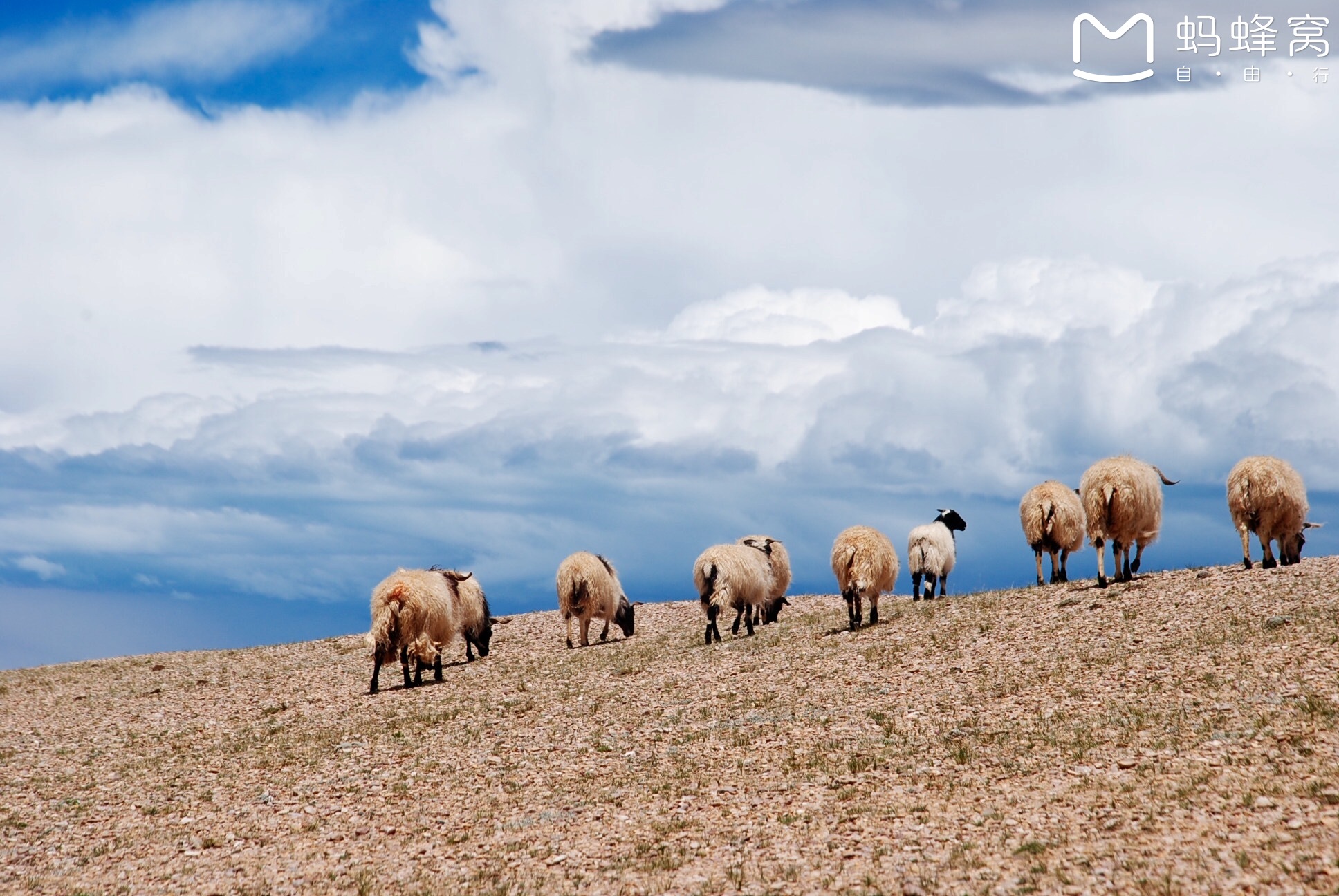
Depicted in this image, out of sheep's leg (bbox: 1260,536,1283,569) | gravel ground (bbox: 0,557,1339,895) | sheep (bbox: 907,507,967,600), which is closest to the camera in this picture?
gravel ground (bbox: 0,557,1339,895)

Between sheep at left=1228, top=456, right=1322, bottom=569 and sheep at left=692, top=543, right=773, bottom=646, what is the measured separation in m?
11.8

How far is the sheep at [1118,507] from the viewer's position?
26.4 meters

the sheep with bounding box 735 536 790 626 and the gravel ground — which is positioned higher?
the sheep with bounding box 735 536 790 626

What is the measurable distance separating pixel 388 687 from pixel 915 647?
13405mm

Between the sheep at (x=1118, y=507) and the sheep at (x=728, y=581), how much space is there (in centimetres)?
852

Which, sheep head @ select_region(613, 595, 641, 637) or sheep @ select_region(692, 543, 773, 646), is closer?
sheep @ select_region(692, 543, 773, 646)

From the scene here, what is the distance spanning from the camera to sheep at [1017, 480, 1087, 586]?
95.0 feet

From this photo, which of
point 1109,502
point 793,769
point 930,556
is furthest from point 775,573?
point 793,769

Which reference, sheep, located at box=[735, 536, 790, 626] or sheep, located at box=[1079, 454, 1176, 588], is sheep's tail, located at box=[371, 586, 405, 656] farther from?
sheep, located at box=[1079, 454, 1176, 588]

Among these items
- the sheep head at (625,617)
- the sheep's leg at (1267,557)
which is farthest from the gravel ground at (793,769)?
the sheep head at (625,617)

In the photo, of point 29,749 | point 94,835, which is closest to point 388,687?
point 29,749

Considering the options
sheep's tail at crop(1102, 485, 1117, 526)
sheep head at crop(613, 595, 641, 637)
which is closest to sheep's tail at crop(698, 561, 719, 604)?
sheep head at crop(613, 595, 641, 637)

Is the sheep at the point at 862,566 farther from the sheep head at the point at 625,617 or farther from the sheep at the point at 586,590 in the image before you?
the sheep head at the point at 625,617

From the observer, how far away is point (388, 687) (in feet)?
91.6
